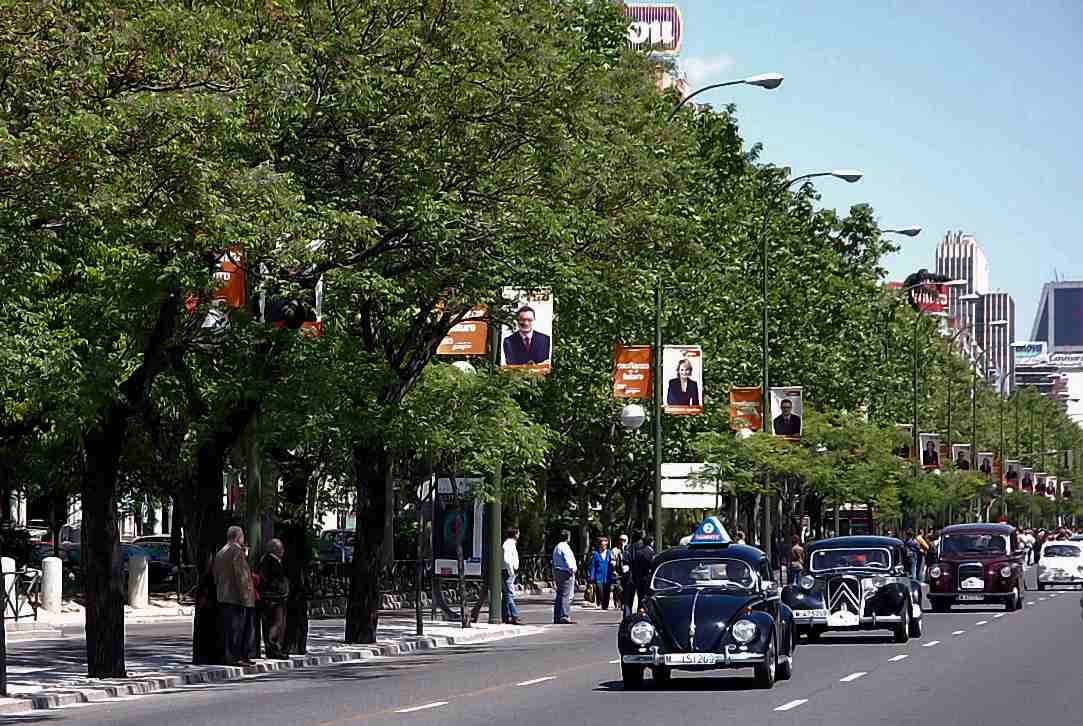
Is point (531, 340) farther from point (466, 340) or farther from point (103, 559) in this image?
point (103, 559)

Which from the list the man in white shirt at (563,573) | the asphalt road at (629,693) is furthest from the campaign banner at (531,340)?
the man in white shirt at (563,573)

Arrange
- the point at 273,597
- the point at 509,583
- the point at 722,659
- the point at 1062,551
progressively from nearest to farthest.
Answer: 1. the point at 722,659
2. the point at 273,597
3. the point at 509,583
4. the point at 1062,551

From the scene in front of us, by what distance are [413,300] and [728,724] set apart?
16.7m

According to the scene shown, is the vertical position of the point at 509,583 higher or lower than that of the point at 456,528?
lower

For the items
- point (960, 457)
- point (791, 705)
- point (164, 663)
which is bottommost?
point (164, 663)

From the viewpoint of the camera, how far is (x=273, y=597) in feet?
104

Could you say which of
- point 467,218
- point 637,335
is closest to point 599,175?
point 467,218

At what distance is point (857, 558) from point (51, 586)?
1896 cm

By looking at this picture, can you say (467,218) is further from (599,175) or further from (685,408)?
(685,408)

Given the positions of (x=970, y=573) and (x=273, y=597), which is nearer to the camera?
(x=273, y=597)

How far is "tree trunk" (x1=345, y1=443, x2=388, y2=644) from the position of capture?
3647 cm

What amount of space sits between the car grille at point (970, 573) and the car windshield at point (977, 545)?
1.12 ft

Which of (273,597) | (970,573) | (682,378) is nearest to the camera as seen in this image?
(273,597)

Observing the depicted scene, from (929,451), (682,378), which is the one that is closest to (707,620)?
(682,378)
